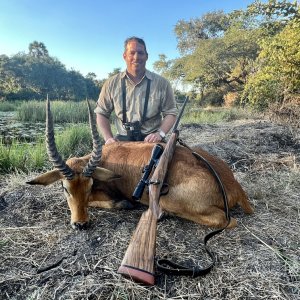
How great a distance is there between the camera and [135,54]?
5359mm

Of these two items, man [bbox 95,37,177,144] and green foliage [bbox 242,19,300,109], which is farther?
green foliage [bbox 242,19,300,109]

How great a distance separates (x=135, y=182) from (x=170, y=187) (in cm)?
64

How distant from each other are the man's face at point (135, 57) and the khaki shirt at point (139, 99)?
202 millimetres

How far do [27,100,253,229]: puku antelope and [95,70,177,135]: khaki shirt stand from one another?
1829 millimetres

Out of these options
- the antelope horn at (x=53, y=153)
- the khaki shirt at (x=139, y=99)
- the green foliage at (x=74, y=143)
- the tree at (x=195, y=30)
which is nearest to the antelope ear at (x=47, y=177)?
the antelope horn at (x=53, y=153)

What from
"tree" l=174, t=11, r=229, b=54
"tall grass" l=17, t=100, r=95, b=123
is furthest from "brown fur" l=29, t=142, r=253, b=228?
"tree" l=174, t=11, r=229, b=54

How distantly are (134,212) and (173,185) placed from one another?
2.49 ft

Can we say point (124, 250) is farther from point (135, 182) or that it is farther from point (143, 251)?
point (135, 182)

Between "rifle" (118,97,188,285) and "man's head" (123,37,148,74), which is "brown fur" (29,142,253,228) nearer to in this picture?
"rifle" (118,97,188,285)

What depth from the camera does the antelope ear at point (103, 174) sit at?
3639mm

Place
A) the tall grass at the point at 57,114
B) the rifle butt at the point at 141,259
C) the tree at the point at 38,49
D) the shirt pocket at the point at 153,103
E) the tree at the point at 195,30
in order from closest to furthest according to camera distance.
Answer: the rifle butt at the point at 141,259, the shirt pocket at the point at 153,103, the tall grass at the point at 57,114, the tree at the point at 195,30, the tree at the point at 38,49

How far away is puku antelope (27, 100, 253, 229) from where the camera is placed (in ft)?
10.8

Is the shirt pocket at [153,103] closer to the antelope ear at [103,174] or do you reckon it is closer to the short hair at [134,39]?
the short hair at [134,39]

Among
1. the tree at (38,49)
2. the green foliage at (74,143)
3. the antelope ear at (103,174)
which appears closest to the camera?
the antelope ear at (103,174)
